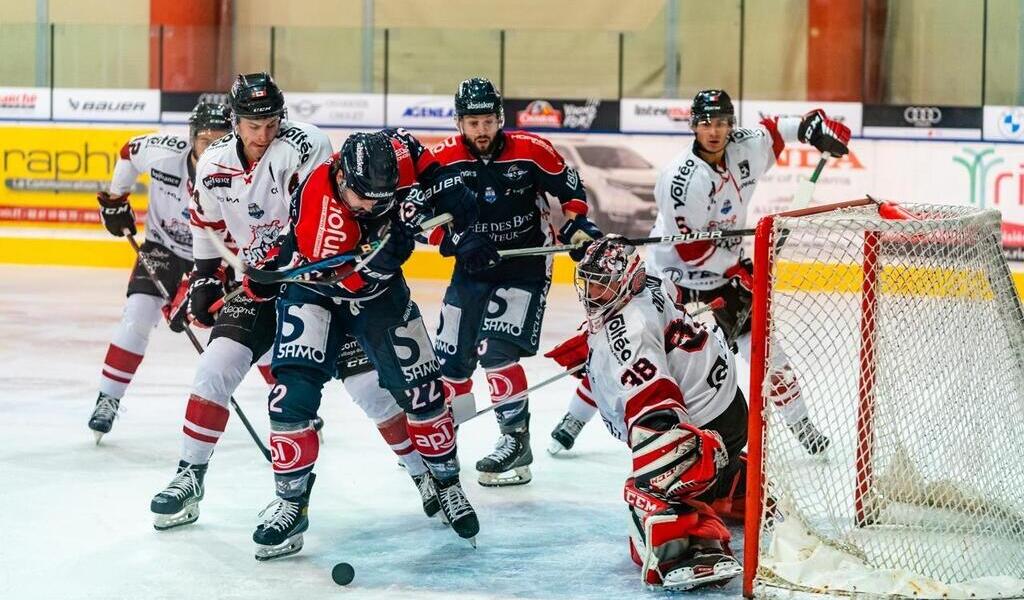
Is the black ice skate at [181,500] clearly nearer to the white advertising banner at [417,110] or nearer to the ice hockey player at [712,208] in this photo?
the ice hockey player at [712,208]

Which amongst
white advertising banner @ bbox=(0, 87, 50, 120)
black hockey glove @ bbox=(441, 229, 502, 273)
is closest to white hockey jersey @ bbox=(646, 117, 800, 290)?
black hockey glove @ bbox=(441, 229, 502, 273)

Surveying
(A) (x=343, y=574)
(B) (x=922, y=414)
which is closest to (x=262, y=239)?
(A) (x=343, y=574)

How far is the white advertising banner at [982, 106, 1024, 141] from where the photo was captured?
877cm

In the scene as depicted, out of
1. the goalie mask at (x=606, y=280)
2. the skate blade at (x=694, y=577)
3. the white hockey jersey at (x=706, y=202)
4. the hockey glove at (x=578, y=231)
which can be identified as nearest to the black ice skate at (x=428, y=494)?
the goalie mask at (x=606, y=280)

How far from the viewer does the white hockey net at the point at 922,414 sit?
3.35 meters

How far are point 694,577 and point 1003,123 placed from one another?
20.8 ft

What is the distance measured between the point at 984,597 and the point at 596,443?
2.03 meters

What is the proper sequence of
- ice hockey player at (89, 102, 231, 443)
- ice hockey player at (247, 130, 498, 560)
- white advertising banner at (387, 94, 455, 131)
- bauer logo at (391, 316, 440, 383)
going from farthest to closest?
1. white advertising banner at (387, 94, 455, 131)
2. ice hockey player at (89, 102, 231, 443)
3. bauer logo at (391, 316, 440, 383)
4. ice hockey player at (247, 130, 498, 560)

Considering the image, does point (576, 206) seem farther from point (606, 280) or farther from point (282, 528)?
point (282, 528)

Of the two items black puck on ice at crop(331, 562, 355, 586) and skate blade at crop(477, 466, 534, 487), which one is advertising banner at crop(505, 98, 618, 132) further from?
black puck on ice at crop(331, 562, 355, 586)

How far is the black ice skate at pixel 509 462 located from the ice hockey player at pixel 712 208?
29 cm

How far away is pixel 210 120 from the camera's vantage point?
482 centimetres

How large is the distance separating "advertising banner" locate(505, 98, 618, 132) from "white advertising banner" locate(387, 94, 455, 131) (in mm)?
429

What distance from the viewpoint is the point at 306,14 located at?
1189 cm
